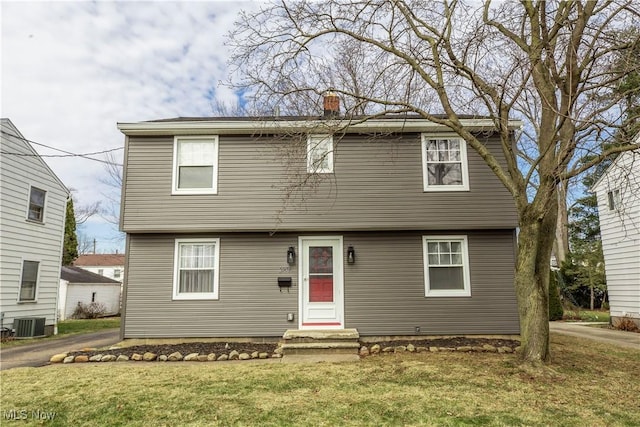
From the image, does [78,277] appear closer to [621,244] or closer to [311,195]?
[311,195]

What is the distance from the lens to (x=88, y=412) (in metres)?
4.41

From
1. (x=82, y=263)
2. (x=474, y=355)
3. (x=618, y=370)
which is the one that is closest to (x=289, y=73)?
(x=474, y=355)

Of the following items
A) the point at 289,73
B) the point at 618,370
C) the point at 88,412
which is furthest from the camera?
the point at 289,73

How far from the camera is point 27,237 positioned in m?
11.9

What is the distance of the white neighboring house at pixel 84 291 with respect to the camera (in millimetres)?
20219

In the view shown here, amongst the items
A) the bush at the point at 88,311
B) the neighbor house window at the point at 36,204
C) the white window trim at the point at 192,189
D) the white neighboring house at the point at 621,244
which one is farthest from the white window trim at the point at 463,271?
the bush at the point at 88,311

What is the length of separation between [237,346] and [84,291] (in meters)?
17.2

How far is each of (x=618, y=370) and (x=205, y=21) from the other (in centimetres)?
1008

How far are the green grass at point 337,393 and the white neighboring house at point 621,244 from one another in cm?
617

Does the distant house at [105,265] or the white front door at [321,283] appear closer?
the white front door at [321,283]

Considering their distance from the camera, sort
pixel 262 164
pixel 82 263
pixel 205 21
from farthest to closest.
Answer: pixel 82 263 < pixel 262 164 < pixel 205 21

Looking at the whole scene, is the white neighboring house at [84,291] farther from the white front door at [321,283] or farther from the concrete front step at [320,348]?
the concrete front step at [320,348]

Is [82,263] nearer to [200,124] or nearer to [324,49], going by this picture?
[200,124]

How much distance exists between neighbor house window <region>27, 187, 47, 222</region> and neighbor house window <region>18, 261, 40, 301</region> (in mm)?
1434
